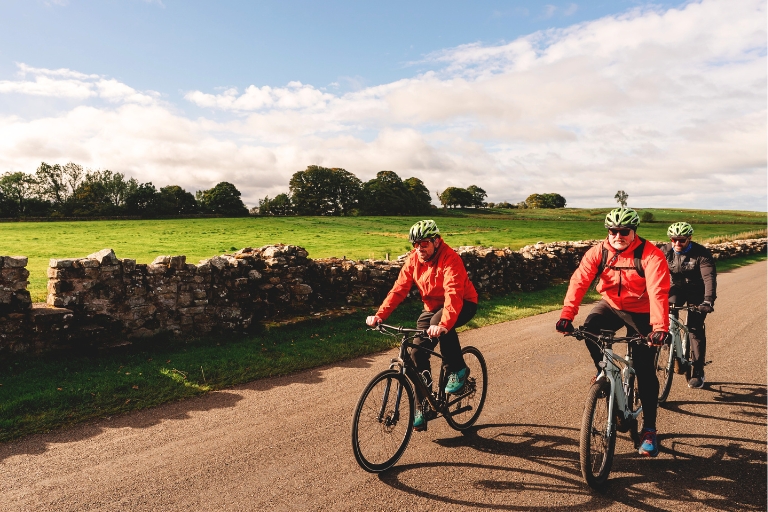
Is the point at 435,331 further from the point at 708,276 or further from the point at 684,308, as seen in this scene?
the point at 708,276

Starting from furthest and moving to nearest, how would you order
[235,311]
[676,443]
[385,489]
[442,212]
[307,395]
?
[442,212], [235,311], [307,395], [676,443], [385,489]

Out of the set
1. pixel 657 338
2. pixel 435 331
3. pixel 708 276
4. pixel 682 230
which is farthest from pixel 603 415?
pixel 682 230

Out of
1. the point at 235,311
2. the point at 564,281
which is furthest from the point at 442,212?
the point at 235,311

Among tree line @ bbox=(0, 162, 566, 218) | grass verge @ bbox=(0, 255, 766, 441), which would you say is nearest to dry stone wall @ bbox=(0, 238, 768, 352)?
grass verge @ bbox=(0, 255, 766, 441)

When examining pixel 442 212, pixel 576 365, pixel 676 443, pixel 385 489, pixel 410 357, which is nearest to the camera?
pixel 385 489

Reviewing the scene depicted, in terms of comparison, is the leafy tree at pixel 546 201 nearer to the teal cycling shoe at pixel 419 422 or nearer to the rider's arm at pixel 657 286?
the rider's arm at pixel 657 286

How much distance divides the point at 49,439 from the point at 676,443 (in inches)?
291

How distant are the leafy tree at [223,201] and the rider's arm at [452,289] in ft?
245

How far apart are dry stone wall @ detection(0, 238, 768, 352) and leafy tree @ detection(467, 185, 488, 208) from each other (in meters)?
113

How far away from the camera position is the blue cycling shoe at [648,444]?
4.70 m

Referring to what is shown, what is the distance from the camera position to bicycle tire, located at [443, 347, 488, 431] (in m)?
5.36

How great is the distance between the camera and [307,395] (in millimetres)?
6523

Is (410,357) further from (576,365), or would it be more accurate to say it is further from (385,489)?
(576,365)

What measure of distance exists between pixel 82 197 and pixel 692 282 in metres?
76.0
